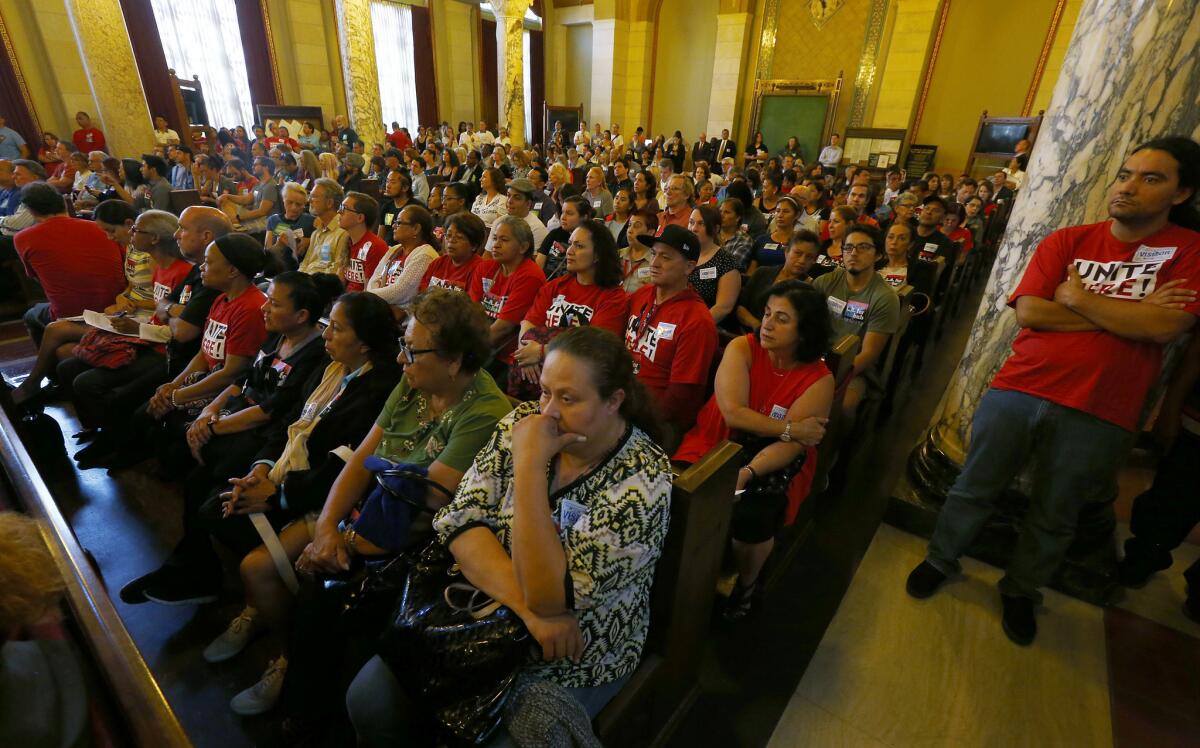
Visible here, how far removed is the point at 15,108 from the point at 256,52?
15.7 feet

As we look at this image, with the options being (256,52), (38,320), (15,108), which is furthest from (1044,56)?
(15,108)

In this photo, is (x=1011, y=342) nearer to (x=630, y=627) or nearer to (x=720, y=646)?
(x=720, y=646)

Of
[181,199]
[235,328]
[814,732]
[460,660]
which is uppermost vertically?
[181,199]

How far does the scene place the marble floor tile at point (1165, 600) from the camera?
2199mm

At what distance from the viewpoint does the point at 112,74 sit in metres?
8.61

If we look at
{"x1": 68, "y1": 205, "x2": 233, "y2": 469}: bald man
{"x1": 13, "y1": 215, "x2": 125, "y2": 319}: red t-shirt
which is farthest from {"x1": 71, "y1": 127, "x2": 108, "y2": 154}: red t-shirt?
{"x1": 68, "y1": 205, "x2": 233, "y2": 469}: bald man

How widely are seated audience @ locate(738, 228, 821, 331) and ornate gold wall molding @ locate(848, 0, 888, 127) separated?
11393 millimetres

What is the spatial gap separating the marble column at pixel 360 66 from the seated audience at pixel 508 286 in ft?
34.9

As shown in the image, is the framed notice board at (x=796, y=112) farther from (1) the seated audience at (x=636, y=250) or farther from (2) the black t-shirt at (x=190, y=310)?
(2) the black t-shirt at (x=190, y=310)

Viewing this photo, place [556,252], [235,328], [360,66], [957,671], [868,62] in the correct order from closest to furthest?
[957,671]
[235,328]
[556,252]
[360,66]
[868,62]

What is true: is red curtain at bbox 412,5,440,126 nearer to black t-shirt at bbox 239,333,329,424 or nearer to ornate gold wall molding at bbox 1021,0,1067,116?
ornate gold wall molding at bbox 1021,0,1067,116

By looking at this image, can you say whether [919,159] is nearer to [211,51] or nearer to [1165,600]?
[1165,600]

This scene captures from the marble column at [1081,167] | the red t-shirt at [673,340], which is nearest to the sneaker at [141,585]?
the red t-shirt at [673,340]

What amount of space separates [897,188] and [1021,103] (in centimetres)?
611
